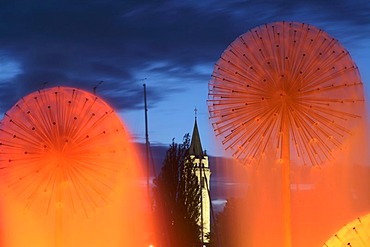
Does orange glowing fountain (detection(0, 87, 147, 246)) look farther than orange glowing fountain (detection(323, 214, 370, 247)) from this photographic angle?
Yes

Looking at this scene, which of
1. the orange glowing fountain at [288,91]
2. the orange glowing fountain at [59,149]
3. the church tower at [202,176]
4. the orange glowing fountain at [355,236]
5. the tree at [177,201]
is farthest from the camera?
the church tower at [202,176]

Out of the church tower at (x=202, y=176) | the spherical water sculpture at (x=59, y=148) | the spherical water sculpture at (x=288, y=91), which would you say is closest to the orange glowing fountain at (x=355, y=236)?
the spherical water sculpture at (x=288, y=91)

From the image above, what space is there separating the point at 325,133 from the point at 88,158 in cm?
558

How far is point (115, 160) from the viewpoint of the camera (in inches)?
711

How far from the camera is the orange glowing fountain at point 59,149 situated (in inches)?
652

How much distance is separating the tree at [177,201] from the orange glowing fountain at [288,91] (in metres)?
24.4

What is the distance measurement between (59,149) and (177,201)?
24197mm

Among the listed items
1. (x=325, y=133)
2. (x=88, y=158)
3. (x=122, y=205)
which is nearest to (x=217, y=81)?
(x=325, y=133)

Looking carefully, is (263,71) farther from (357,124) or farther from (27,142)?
(27,142)

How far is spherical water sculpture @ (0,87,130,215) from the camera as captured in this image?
16.6 metres

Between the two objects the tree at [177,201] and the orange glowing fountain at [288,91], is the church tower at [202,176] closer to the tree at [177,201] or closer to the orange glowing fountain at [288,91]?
the tree at [177,201]

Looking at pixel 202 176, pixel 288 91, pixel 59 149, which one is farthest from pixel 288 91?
pixel 202 176

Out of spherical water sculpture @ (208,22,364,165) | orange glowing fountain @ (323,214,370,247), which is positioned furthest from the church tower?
orange glowing fountain @ (323,214,370,247)

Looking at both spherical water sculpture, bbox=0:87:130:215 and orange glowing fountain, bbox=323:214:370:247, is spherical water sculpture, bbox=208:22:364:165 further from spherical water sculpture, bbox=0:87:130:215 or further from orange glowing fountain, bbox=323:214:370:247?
spherical water sculpture, bbox=0:87:130:215
